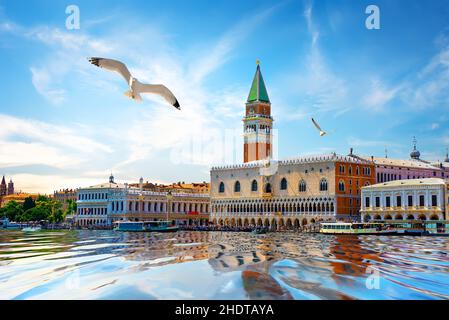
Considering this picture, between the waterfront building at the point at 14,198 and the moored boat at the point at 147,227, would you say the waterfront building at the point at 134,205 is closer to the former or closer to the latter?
the moored boat at the point at 147,227

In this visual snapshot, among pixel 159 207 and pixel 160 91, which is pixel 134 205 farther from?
pixel 160 91

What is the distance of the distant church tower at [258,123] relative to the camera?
10450 centimetres

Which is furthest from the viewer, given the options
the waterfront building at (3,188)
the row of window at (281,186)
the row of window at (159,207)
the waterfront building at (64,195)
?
the waterfront building at (3,188)

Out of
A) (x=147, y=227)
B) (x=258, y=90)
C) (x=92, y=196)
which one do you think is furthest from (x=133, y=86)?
(x=92, y=196)

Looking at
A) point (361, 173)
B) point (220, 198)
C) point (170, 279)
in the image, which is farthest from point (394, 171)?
point (170, 279)

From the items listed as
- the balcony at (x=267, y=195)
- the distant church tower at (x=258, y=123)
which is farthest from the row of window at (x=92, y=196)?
the balcony at (x=267, y=195)

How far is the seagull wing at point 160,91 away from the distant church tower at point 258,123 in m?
76.2

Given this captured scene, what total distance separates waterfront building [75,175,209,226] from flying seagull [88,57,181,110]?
234ft

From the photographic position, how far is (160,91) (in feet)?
92.0

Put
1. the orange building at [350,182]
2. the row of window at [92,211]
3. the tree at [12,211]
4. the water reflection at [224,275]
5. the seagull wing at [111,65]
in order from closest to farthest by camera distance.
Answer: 1. the water reflection at [224,275]
2. the seagull wing at [111,65]
3. the orange building at [350,182]
4. the row of window at [92,211]
5. the tree at [12,211]

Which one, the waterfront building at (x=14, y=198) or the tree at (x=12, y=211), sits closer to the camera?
the tree at (x=12, y=211)

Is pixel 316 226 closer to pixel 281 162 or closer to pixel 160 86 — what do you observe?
pixel 281 162

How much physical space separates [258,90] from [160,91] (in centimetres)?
7824

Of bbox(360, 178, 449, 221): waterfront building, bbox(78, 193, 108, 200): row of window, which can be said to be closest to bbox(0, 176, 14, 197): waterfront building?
bbox(78, 193, 108, 200): row of window
